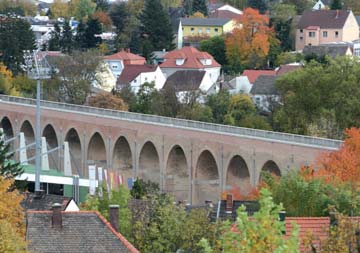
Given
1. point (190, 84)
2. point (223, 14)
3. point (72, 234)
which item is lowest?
point (72, 234)

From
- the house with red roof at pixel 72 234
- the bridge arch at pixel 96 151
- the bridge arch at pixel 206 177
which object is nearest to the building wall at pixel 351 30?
the bridge arch at pixel 96 151

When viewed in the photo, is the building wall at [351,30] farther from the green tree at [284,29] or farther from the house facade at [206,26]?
the house facade at [206,26]

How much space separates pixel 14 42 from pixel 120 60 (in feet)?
26.8

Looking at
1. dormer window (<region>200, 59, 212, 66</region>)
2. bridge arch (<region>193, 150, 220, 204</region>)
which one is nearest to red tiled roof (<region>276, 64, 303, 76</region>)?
dormer window (<region>200, 59, 212, 66</region>)

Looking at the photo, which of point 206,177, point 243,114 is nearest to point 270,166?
point 206,177

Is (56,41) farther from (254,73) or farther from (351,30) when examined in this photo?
(254,73)

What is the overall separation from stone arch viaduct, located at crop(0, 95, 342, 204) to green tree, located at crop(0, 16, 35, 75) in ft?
78.3

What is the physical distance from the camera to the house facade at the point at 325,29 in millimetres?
116938

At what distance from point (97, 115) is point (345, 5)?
6111cm

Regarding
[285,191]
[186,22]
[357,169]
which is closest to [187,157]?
[357,169]

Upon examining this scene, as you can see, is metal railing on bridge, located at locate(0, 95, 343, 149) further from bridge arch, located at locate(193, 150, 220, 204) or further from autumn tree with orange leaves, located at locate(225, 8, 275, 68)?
autumn tree with orange leaves, located at locate(225, 8, 275, 68)

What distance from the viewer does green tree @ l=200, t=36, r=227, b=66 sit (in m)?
115

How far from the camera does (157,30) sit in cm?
12094

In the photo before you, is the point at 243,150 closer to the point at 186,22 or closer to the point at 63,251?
the point at 63,251
